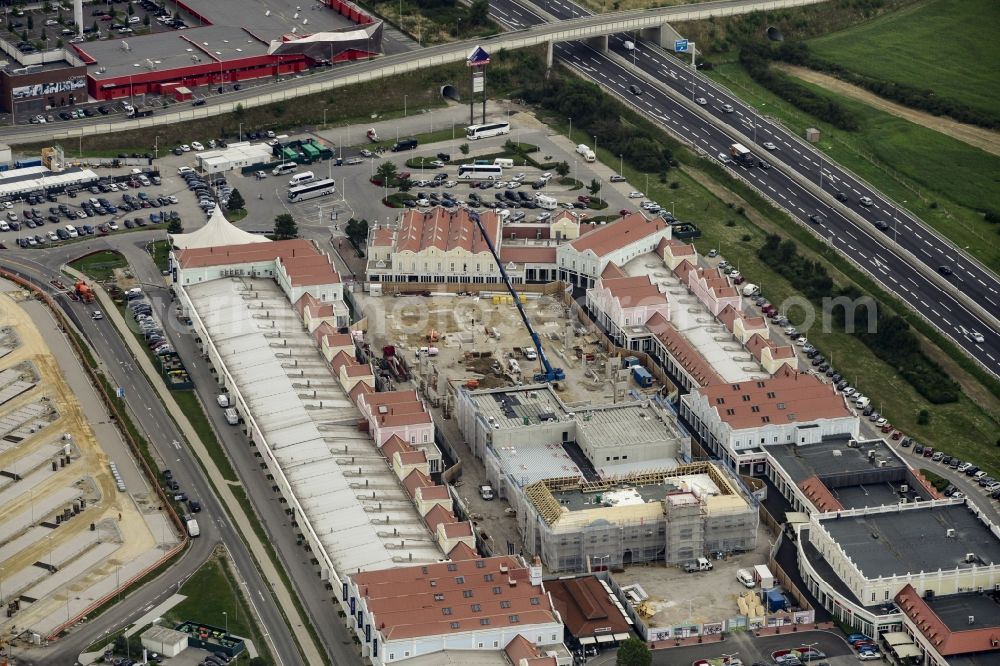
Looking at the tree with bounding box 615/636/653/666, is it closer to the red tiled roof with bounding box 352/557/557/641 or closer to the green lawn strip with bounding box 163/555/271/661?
the red tiled roof with bounding box 352/557/557/641

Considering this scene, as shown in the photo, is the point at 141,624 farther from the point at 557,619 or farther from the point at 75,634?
the point at 557,619

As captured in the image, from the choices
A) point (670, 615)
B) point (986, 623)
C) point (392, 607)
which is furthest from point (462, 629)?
point (986, 623)

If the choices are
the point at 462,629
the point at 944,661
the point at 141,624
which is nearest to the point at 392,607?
the point at 462,629

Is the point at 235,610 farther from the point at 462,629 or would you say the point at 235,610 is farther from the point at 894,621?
the point at 894,621

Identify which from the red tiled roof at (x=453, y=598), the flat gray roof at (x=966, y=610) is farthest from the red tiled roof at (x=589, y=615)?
the flat gray roof at (x=966, y=610)

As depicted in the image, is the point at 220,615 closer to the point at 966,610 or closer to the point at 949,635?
the point at 949,635

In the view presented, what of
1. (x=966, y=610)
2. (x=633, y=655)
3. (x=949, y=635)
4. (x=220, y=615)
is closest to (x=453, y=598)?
(x=633, y=655)
